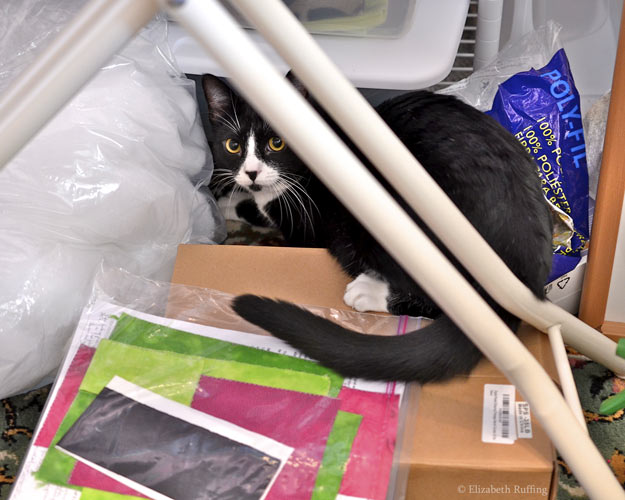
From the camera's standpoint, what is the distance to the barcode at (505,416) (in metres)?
0.73

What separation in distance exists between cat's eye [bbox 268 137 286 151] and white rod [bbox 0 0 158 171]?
64cm

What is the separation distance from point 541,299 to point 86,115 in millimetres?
687

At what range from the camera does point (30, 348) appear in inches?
35.4

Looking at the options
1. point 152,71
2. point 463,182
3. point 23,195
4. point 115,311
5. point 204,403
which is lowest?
point 204,403

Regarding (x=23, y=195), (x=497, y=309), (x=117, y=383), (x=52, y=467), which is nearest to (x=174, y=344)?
(x=117, y=383)

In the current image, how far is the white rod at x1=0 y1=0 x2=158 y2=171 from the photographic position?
427 mm

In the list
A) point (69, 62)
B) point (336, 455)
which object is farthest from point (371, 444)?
point (69, 62)

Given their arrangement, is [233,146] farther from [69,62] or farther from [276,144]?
[69,62]

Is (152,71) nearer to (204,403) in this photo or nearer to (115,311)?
(115,311)

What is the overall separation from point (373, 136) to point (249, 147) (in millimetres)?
598

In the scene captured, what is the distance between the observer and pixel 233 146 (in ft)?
3.64

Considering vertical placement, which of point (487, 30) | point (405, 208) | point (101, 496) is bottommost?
A: point (101, 496)

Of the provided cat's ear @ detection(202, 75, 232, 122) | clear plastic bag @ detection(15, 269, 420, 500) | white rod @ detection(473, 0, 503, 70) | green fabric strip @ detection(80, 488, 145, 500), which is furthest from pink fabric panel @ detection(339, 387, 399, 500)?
white rod @ detection(473, 0, 503, 70)

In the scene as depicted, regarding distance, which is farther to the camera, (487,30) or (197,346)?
(487,30)
